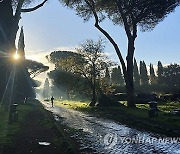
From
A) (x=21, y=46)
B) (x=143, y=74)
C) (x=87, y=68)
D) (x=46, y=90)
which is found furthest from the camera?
(x=46, y=90)

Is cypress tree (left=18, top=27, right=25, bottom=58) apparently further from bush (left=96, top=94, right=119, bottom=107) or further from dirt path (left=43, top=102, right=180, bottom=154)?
dirt path (left=43, top=102, right=180, bottom=154)

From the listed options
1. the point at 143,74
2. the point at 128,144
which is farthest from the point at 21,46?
the point at 143,74

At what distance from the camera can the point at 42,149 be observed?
10.5 meters

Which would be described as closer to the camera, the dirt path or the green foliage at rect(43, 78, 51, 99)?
the dirt path

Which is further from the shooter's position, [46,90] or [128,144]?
[46,90]

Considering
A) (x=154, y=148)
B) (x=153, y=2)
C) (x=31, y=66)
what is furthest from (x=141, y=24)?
(x=31, y=66)

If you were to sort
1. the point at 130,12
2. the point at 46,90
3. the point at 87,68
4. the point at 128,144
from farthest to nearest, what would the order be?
the point at 46,90 < the point at 87,68 < the point at 130,12 < the point at 128,144

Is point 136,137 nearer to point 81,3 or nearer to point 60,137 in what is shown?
point 60,137

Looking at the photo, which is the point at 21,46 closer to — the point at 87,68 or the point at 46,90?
the point at 87,68

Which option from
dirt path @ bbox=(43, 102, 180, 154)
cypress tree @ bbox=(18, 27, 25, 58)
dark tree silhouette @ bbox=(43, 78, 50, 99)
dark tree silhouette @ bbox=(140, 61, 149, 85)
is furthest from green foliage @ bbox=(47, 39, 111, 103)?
dark tree silhouette @ bbox=(43, 78, 50, 99)

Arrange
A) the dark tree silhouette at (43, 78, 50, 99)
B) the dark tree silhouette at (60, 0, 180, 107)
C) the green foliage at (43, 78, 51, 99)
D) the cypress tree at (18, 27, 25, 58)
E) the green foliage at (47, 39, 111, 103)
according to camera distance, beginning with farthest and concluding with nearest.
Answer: the dark tree silhouette at (43, 78, 50, 99) < the green foliage at (43, 78, 51, 99) < the cypress tree at (18, 27, 25, 58) < the green foliage at (47, 39, 111, 103) < the dark tree silhouette at (60, 0, 180, 107)

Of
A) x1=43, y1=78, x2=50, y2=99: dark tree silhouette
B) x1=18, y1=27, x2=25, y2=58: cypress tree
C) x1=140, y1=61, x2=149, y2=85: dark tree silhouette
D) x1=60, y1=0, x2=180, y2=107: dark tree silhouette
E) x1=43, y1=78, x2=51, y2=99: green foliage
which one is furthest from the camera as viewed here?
x1=43, y1=78, x2=50, y2=99: dark tree silhouette

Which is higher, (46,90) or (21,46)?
(21,46)

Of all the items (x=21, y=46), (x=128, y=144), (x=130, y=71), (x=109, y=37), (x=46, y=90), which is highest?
(x=21, y=46)
